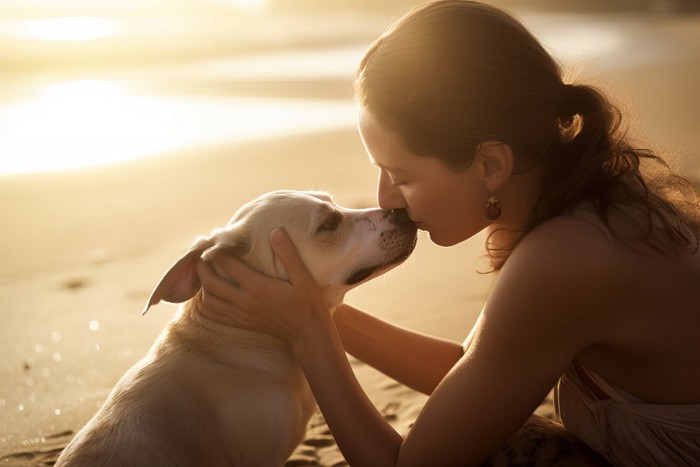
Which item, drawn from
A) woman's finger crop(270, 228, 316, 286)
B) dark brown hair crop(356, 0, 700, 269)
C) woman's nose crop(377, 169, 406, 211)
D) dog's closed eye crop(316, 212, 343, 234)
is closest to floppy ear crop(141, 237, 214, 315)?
woman's finger crop(270, 228, 316, 286)

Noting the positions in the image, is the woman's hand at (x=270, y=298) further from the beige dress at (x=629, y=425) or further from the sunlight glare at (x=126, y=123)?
the sunlight glare at (x=126, y=123)

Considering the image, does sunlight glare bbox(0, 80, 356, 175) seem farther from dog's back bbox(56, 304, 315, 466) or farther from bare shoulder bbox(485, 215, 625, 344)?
bare shoulder bbox(485, 215, 625, 344)

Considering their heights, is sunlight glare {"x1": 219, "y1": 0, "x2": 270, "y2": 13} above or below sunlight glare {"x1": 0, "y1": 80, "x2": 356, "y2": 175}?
below

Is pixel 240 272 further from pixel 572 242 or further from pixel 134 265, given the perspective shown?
pixel 134 265

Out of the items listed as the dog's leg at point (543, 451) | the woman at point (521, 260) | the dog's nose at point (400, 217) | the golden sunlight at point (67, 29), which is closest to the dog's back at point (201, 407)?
the woman at point (521, 260)

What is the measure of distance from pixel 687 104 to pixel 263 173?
6240 mm

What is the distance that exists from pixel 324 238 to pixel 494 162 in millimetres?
838

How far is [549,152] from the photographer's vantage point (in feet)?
9.67

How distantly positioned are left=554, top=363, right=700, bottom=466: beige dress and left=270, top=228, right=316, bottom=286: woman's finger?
1.07 metres

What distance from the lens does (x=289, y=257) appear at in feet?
10.7

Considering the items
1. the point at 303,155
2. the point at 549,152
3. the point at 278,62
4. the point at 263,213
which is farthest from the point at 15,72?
the point at 549,152

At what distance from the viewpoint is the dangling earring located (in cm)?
305

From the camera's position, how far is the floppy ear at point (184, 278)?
10.1ft

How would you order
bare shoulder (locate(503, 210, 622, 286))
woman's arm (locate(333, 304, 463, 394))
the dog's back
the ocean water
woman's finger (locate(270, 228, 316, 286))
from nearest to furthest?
bare shoulder (locate(503, 210, 622, 286)), the dog's back, woman's finger (locate(270, 228, 316, 286)), woman's arm (locate(333, 304, 463, 394)), the ocean water
